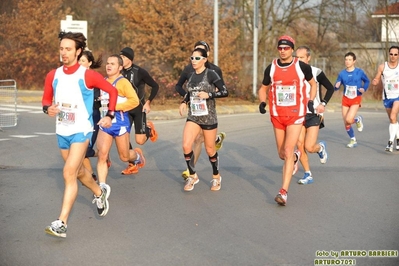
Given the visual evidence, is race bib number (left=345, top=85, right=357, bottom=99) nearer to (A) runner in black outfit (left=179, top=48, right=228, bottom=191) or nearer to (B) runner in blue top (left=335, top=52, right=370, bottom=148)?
(B) runner in blue top (left=335, top=52, right=370, bottom=148)

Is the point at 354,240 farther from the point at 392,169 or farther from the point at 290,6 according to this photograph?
the point at 290,6

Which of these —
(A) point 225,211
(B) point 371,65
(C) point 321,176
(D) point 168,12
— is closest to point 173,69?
(D) point 168,12

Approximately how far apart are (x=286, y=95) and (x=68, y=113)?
2910 millimetres

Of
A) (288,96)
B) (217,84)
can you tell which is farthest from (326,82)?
(217,84)

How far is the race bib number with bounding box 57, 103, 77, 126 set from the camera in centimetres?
698

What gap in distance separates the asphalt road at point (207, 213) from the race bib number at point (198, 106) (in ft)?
3.42

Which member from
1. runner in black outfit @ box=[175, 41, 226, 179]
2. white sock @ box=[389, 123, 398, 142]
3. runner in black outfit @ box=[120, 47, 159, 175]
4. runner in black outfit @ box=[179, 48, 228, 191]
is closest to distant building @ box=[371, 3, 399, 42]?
white sock @ box=[389, 123, 398, 142]

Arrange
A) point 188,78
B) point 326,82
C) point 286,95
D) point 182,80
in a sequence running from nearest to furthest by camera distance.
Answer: point 286,95
point 188,78
point 326,82
point 182,80

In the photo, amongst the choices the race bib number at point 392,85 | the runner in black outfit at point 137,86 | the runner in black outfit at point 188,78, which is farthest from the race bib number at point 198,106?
the race bib number at point 392,85

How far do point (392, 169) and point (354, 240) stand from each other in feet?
16.3

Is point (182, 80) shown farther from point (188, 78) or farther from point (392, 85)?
point (392, 85)

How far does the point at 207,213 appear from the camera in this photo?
313 inches

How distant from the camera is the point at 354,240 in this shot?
668 centimetres

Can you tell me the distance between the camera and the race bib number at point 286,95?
866 cm
